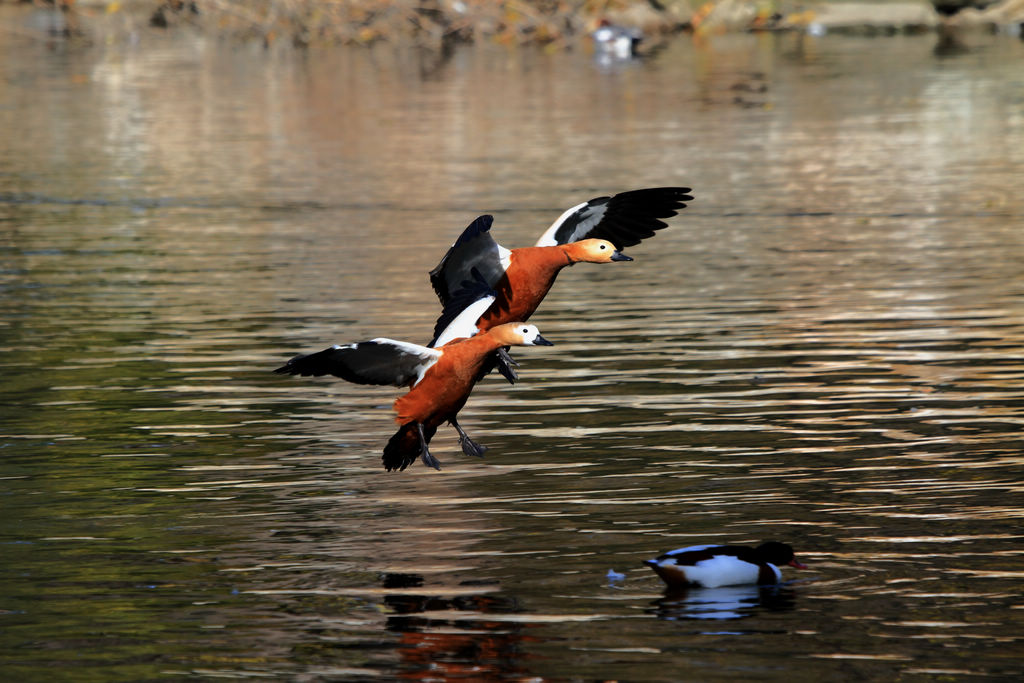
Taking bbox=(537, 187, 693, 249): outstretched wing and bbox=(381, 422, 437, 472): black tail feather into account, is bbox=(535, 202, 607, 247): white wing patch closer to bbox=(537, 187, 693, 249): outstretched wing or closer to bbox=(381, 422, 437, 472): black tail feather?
bbox=(537, 187, 693, 249): outstretched wing

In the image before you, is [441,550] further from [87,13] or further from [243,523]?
[87,13]

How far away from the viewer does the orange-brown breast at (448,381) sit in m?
10.3

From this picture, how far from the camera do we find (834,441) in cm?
1219

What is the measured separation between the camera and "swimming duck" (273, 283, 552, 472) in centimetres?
1006

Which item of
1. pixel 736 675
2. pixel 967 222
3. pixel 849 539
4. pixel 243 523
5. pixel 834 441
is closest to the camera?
pixel 736 675

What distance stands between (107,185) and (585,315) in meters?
12.3

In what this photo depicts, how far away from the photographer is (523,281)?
11.3 meters

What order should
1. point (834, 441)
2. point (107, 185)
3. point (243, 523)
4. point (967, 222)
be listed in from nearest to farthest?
point (243, 523) → point (834, 441) → point (967, 222) → point (107, 185)

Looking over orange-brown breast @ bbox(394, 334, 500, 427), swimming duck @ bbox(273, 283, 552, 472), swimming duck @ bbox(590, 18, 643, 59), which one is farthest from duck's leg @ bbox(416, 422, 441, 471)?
swimming duck @ bbox(590, 18, 643, 59)

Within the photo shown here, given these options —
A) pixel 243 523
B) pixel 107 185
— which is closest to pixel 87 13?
pixel 107 185

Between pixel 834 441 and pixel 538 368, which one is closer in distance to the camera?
pixel 834 441

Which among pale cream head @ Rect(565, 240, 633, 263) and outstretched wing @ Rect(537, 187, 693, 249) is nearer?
pale cream head @ Rect(565, 240, 633, 263)

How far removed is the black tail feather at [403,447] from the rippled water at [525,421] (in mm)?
258

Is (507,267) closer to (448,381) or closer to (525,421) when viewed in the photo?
(448,381)
